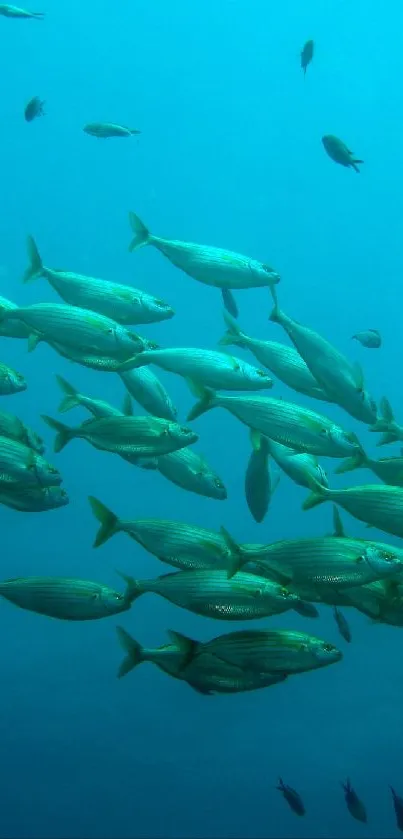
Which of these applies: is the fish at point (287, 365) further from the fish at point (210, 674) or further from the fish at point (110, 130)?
the fish at point (110, 130)

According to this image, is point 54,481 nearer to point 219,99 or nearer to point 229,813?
point 229,813

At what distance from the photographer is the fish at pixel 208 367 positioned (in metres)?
4.21

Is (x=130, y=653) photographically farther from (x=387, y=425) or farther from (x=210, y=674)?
(x=387, y=425)

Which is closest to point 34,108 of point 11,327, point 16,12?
point 16,12

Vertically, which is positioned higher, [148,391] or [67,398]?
[148,391]

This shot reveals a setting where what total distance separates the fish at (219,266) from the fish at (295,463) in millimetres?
984

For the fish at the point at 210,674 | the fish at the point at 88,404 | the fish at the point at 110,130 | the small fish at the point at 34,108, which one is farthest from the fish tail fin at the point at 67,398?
the small fish at the point at 34,108

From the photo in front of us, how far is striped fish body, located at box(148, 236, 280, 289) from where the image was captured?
4.56m

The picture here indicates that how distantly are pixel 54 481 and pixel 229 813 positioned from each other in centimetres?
1109

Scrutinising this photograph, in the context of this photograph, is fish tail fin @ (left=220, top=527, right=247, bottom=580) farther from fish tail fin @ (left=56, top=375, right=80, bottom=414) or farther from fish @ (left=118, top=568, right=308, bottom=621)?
fish tail fin @ (left=56, top=375, right=80, bottom=414)

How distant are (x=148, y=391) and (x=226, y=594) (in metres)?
1.42

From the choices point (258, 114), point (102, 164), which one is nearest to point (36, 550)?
point (102, 164)

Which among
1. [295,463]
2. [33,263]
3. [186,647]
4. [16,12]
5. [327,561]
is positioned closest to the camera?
[327,561]

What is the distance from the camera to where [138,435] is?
3967 mm
